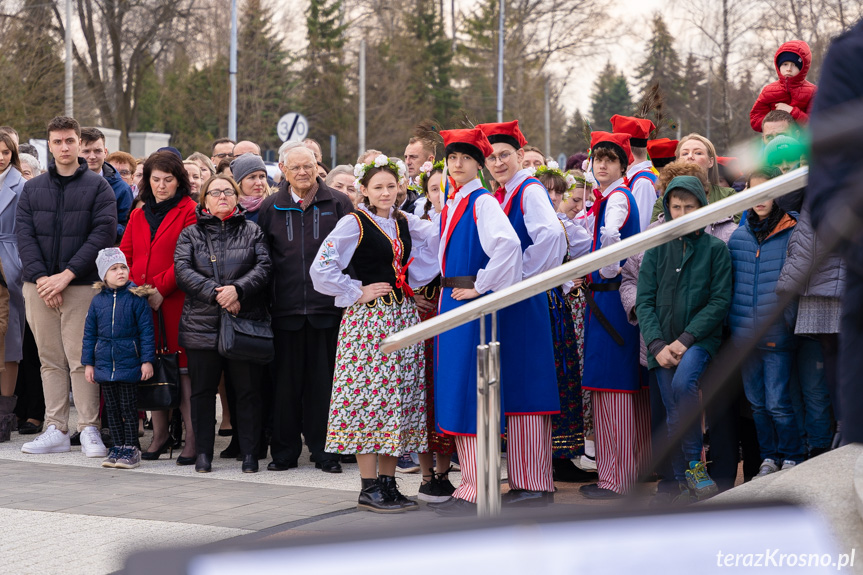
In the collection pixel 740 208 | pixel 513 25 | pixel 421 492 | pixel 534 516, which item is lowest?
pixel 421 492

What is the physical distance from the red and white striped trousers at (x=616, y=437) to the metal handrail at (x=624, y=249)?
255cm

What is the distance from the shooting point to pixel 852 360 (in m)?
1.87

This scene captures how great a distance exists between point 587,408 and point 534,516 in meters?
5.62

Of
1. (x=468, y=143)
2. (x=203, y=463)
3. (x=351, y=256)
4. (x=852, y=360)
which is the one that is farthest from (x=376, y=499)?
(x=852, y=360)

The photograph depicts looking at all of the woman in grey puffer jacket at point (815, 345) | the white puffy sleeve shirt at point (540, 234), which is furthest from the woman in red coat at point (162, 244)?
the woman in grey puffer jacket at point (815, 345)

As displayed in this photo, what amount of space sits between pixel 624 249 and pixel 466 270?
2.53 metres

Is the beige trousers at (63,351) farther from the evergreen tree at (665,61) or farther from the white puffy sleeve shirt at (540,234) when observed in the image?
the evergreen tree at (665,61)

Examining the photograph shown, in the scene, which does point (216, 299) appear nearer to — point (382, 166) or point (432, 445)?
point (382, 166)

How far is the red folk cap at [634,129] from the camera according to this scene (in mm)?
7168

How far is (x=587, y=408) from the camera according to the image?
6535 mm

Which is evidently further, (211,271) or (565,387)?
(211,271)

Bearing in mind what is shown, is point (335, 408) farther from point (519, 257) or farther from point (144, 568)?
point (144, 568)

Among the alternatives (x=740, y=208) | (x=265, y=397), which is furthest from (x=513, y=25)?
(x=740, y=208)

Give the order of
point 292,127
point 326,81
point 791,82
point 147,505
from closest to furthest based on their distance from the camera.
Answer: point 147,505
point 791,82
point 292,127
point 326,81
